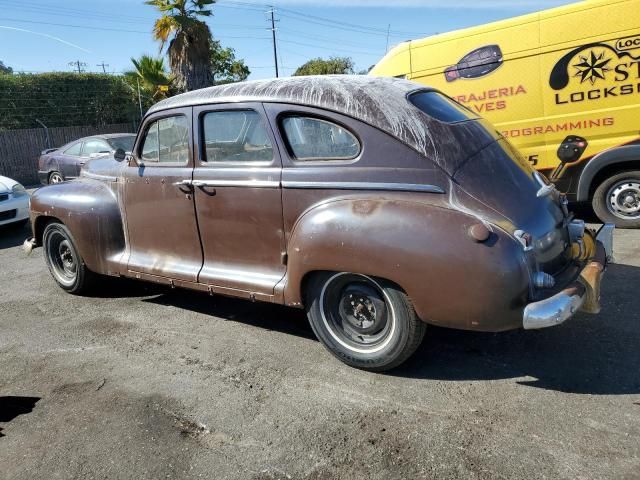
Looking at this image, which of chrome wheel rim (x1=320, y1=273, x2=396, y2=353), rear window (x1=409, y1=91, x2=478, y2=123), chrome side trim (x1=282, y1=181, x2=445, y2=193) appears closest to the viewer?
chrome side trim (x1=282, y1=181, x2=445, y2=193)

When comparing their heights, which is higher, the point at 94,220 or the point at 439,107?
the point at 439,107

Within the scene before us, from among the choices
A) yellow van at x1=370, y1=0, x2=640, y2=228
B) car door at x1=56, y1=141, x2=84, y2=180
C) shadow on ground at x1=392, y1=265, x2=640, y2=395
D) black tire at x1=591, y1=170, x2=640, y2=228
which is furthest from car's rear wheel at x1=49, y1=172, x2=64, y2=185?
black tire at x1=591, y1=170, x2=640, y2=228

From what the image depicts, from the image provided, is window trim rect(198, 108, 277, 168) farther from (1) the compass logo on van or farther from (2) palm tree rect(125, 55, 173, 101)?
(2) palm tree rect(125, 55, 173, 101)

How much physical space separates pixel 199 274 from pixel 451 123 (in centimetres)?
219

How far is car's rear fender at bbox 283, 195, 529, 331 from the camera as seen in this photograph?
9.21 ft

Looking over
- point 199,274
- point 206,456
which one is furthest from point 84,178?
point 206,456

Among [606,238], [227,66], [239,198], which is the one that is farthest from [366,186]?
[227,66]

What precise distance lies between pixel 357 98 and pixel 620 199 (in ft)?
15.3

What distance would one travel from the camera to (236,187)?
382cm

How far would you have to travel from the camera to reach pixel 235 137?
3.92 meters

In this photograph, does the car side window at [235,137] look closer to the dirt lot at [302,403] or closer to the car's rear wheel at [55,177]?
the dirt lot at [302,403]

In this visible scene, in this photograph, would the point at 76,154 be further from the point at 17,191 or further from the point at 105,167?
the point at 105,167

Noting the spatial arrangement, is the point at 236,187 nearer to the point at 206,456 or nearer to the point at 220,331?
the point at 220,331

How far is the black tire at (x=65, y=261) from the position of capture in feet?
16.9
